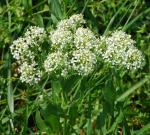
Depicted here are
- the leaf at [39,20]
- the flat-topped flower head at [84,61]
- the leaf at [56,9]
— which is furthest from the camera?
the leaf at [39,20]

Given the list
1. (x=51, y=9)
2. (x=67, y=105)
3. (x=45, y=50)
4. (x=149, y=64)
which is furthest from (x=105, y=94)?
(x=149, y=64)

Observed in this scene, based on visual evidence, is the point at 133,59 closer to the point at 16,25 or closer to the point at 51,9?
the point at 51,9

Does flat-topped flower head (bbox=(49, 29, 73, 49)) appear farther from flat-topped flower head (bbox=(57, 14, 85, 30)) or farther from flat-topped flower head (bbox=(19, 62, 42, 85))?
flat-topped flower head (bbox=(19, 62, 42, 85))

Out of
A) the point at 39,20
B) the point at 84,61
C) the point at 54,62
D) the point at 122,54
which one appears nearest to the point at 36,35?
the point at 54,62

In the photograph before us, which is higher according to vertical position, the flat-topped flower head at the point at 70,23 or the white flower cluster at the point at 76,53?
the flat-topped flower head at the point at 70,23

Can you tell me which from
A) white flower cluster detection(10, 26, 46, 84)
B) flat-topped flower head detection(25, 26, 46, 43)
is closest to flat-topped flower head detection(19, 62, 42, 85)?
white flower cluster detection(10, 26, 46, 84)

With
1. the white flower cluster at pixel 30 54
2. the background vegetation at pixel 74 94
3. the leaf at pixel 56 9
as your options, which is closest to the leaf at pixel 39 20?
the background vegetation at pixel 74 94

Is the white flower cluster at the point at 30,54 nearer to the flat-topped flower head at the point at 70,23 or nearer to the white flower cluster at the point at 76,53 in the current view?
the white flower cluster at the point at 76,53
